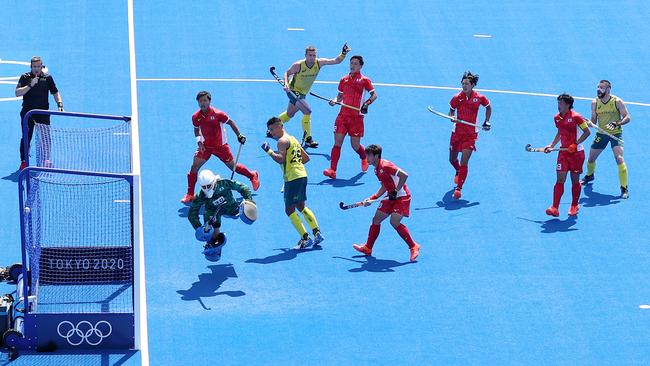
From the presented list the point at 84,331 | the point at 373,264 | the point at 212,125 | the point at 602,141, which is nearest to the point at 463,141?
the point at 602,141

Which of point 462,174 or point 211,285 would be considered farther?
point 462,174

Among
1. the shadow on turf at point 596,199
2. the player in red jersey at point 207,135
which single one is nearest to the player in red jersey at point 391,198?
the player in red jersey at point 207,135

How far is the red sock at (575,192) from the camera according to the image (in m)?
21.4

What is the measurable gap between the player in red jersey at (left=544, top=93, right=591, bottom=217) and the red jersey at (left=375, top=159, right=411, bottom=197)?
3283mm

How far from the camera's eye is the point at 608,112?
22359mm

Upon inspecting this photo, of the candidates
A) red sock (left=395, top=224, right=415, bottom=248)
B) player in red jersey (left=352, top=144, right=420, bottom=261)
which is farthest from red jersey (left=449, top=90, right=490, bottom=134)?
red sock (left=395, top=224, right=415, bottom=248)

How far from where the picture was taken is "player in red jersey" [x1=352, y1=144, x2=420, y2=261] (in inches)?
755

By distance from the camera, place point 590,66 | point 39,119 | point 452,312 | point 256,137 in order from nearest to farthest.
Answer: point 452,312 → point 39,119 → point 256,137 → point 590,66

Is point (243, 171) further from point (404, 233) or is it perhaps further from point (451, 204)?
point (451, 204)

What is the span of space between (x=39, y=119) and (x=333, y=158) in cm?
518

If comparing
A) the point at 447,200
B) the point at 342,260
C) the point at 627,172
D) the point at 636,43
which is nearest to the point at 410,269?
the point at 342,260

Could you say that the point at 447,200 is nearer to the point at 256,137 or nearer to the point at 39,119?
the point at 256,137

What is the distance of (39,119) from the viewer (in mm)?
21766

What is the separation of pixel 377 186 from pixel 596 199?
3.88 m
